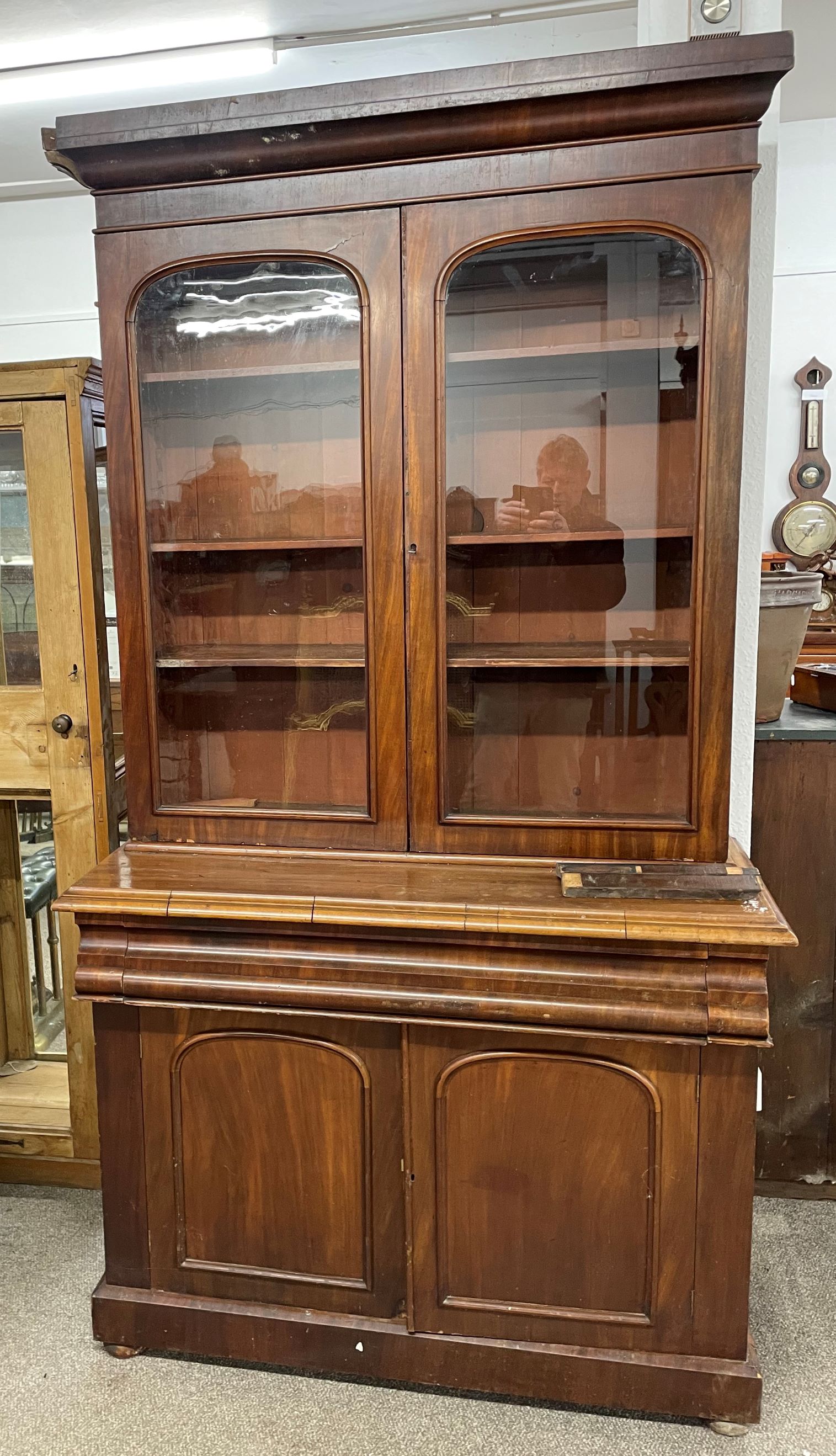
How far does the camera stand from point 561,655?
1775 mm

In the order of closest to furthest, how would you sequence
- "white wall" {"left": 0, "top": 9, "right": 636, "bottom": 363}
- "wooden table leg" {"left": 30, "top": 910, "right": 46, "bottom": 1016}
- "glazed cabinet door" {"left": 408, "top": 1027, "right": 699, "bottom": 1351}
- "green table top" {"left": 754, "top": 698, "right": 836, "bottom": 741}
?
1. "glazed cabinet door" {"left": 408, "top": 1027, "right": 699, "bottom": 1351}
2. "green table top" {"left": 754, "top": 698, "right": 836, "bottom": 741}
3. "wooden table leg" {"left": 30, "top": 910, "right": 46, "bottom": 1016}
4. "white wall" {"left": 0, "top": 9, "right": 636, "bottom": 363}

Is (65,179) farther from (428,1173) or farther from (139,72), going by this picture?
(428,1173)

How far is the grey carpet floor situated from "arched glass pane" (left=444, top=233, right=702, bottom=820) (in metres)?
1.07

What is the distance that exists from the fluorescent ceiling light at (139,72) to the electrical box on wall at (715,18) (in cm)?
183

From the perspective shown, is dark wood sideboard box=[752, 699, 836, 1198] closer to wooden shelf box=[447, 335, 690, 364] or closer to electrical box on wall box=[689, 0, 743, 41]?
wooden shelf box=[447, 335, 690, 364]

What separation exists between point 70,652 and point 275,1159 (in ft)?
3.88

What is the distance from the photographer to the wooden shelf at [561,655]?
5.63ft

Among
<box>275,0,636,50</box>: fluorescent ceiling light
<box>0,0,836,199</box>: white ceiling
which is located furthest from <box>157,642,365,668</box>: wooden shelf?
<box>275,0,636,50</box>: fluorescent ceiling light

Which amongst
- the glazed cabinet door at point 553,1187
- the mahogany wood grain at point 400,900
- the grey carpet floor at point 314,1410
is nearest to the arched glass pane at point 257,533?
the mahogany wood grain at point 400,900

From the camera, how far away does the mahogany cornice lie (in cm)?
146

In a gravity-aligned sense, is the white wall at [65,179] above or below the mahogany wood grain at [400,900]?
above

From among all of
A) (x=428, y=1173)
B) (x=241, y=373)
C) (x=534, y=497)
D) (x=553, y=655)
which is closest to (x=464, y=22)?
(x=241, y=373)

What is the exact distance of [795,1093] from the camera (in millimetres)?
2205

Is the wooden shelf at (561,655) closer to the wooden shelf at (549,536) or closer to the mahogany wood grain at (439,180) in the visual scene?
the wooden shelf at (549,536)
